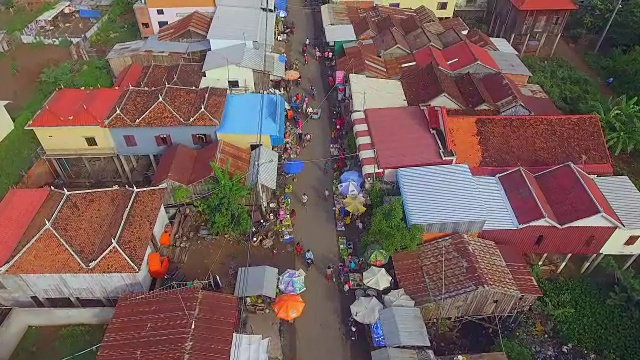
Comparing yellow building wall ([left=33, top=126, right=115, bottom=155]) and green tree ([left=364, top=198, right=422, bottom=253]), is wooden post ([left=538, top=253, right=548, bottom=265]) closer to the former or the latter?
green tree ([left=364, top=198, right=422, bottom=253])

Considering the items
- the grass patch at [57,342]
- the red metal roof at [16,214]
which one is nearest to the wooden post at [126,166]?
the red metal roof at [16,214]

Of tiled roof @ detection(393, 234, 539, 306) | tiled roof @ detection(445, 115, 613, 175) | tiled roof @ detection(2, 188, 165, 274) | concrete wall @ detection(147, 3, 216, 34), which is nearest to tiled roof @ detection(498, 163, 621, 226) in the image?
tiled roof @ detection(445, 115, 613, 175)

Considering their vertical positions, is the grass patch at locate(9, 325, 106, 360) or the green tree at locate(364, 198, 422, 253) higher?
the green tree at locate(364, 198, 422, 253)

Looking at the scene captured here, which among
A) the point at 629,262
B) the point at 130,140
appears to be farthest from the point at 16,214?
the point at 629,262

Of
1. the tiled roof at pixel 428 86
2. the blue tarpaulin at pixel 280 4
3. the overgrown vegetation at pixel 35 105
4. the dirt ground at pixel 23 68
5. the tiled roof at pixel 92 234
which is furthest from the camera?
the blue tarpaulin at pixel 280 4

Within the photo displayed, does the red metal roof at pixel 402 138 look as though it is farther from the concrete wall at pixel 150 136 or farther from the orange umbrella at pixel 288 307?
the concrete wall at pixel 150 136

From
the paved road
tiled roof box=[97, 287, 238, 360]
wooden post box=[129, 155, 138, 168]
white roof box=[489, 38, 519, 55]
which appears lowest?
the paved road
